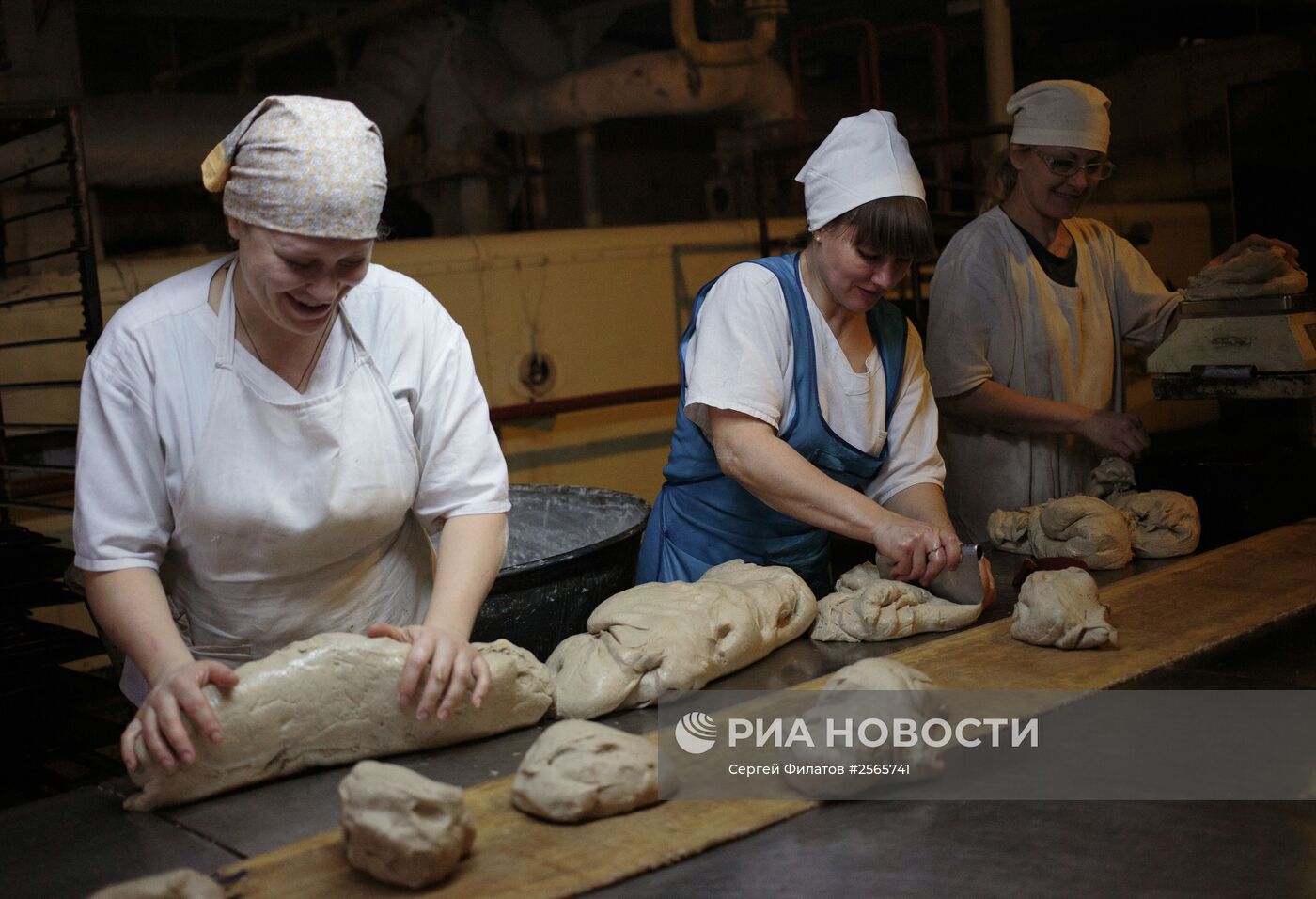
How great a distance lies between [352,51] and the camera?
6723 millimetres

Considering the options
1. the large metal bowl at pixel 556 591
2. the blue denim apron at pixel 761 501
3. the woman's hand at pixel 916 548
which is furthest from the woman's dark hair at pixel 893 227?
the large metal bowl at pixel 556 591

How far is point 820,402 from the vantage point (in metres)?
2.29

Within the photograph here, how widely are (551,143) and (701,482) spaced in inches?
210

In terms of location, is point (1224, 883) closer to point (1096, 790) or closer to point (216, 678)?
point (1096, 790)

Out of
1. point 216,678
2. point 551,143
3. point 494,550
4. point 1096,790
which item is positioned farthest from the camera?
point 551,143

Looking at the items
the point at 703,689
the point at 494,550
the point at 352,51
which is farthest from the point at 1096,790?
the point at 352,51

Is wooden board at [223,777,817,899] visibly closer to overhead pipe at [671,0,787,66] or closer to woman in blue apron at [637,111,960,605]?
woman in blue apron at [637,111,960,605]

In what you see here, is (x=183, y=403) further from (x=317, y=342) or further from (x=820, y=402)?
(x=820, y=402)

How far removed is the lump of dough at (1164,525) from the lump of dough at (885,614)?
62 centimetres

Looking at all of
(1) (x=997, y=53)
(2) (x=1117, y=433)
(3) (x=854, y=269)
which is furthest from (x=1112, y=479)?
(1) (x=997, y=53)

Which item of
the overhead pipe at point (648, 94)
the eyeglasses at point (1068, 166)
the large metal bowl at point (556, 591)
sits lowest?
the large metal bowl at point (556, 591)

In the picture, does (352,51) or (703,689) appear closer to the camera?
(703,689)

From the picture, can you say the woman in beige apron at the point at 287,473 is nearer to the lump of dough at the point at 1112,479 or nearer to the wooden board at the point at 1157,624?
the wooden board at the point at 1157,624

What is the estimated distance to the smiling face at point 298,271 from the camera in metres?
1.50
